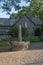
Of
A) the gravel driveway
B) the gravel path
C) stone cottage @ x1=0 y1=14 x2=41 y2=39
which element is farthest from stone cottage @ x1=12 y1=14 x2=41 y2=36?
the gravel path

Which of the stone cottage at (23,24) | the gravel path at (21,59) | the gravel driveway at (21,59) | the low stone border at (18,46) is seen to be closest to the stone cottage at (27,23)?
the stone cottage at (23,24)

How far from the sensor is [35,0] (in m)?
34.2

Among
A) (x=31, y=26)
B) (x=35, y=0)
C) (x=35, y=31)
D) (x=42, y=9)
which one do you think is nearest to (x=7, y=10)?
(x=35, y=0)

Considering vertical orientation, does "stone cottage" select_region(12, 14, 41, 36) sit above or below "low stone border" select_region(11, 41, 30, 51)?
above

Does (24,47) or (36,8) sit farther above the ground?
(36,8)

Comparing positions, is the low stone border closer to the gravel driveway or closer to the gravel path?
the gravel driveway

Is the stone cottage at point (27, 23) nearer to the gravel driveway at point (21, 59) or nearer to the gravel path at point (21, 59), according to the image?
the gravel driveway at point (21, 59)

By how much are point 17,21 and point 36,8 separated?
21972 millimetres

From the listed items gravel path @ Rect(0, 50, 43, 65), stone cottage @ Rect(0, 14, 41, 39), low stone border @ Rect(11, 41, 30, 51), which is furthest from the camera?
stone cottage @ Rect(0, 14, 41, 39)

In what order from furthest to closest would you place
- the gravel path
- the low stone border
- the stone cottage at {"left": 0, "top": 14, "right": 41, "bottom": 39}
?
the stone cottage at {"left": 0, "top": 14, "right": 41, "bottom": 39} → the low stone border → the gravel path

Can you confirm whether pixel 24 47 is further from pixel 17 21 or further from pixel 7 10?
pixel 17 21

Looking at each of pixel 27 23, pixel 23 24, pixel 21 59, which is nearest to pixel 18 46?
pixel 21 59

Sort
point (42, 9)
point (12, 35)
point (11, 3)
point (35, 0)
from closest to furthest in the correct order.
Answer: point (11, 3), point (35, 0), point (42, 9), point (12, 35)

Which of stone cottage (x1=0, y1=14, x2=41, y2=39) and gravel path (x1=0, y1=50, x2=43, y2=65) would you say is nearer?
gravel path (x1=0, y1=50, x2=43, y2=65)
